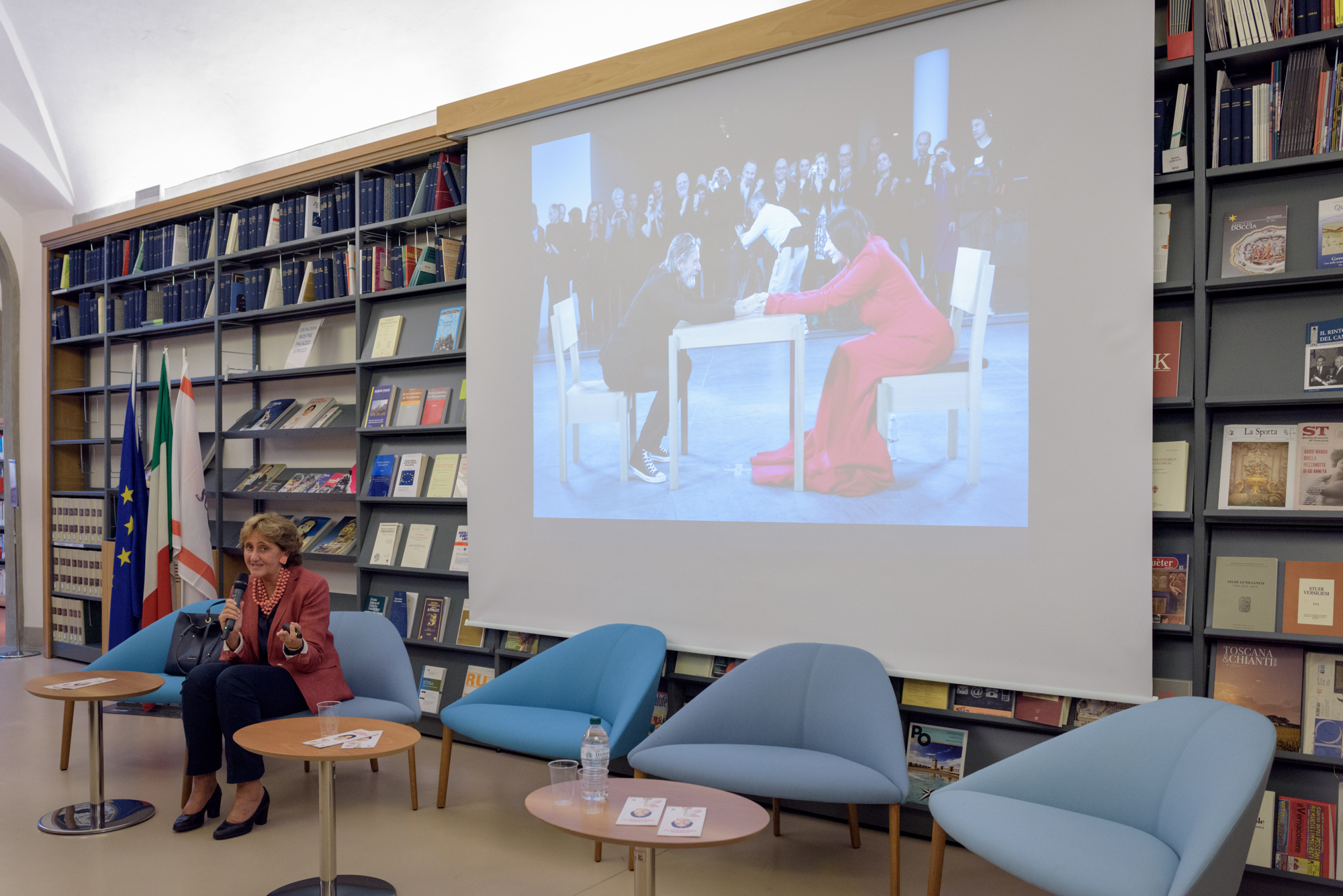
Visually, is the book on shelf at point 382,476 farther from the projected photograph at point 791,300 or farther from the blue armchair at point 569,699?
the blue armchair at point 569,699

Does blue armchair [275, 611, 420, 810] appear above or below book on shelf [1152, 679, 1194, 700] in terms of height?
below

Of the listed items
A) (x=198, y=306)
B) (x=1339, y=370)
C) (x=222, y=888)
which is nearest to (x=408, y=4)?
(x=198, y=306)

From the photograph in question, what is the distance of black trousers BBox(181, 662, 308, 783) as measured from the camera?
3.16 metres

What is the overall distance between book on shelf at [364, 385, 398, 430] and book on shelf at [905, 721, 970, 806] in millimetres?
3079

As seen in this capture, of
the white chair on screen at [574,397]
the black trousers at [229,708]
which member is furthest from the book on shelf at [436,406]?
the black trousers at [229,708]

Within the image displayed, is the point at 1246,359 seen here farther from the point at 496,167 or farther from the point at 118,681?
the point at 118,681

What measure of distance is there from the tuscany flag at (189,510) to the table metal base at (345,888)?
2849mm

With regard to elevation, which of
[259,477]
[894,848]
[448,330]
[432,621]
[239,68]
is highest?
[239,68]

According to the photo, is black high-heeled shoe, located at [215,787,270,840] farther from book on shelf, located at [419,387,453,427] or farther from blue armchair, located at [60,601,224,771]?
book on shelf, located at [419,387,453,427]

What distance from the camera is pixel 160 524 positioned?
208 inches

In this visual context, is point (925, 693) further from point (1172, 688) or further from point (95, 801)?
point (95, 801)

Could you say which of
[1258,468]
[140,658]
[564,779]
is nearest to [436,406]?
[140,658]

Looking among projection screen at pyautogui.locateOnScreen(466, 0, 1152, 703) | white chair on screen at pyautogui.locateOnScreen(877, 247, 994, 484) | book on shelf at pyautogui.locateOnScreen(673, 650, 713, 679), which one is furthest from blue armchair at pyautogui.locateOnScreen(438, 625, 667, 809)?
white chair on screen at pyautogui.locateOnScreen(877, 247, 994, 484)

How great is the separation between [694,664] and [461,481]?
5.23ft
